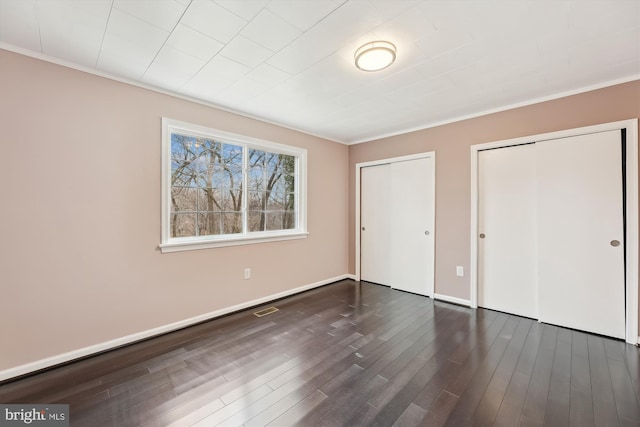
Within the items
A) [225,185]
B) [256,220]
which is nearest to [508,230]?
[256,220]

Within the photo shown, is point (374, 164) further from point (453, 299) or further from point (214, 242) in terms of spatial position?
point (214, 242)

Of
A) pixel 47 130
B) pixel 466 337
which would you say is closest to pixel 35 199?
pixel 47 130

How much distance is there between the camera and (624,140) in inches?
98.0

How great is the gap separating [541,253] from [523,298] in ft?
1.91

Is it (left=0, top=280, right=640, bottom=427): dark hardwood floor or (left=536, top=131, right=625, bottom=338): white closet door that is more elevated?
(left=536, top=131, right=625, bottom=338): white closet door

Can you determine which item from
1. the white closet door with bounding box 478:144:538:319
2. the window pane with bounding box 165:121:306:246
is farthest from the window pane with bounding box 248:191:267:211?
the white closet door with bounding box 478:144:538:319

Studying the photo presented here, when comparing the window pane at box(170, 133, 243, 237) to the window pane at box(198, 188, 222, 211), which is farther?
the window pane at box(198, 188, 222, 211)

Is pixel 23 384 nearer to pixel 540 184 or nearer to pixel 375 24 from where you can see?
pixel 375 24

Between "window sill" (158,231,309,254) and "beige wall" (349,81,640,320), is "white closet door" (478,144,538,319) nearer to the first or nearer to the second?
"beige wall" (349,81,640,320)

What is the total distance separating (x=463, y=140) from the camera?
11.3 ft

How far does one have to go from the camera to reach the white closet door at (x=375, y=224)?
437cm

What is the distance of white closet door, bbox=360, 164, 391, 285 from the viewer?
4.37 meters

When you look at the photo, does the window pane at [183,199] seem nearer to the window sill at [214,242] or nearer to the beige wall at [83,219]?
the beige wall at [83,219]

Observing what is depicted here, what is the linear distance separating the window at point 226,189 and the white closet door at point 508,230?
2.46m
